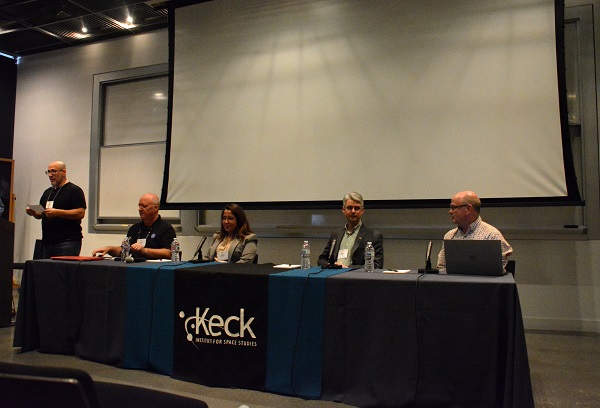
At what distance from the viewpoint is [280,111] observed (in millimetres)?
4602

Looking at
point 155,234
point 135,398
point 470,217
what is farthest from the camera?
point 155,234

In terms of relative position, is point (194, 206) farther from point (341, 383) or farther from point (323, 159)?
point (341, 383)

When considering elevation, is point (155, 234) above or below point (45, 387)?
above

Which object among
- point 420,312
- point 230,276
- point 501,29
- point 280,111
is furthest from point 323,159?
point 420,312

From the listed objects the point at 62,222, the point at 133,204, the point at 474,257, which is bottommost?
the point at 474,257

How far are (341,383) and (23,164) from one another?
6.13m

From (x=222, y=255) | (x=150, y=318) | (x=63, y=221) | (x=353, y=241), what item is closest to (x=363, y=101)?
(x=353, y=241)

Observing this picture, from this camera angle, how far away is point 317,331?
237cm

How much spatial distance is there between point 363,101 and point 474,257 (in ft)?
7.58

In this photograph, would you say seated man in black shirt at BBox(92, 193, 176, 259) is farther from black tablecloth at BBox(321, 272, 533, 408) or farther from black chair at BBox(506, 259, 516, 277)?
black chair at BBox(506, 259, 516, 277)

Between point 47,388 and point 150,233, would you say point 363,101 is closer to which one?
point 150,233

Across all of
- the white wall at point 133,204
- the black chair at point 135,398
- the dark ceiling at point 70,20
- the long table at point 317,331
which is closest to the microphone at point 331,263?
the long table at point 317,331

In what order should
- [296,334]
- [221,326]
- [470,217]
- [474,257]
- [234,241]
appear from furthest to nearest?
[234,241] → [470,217] → [221,326] → [296,334] → [474,257]

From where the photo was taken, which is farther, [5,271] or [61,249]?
[5,271]
